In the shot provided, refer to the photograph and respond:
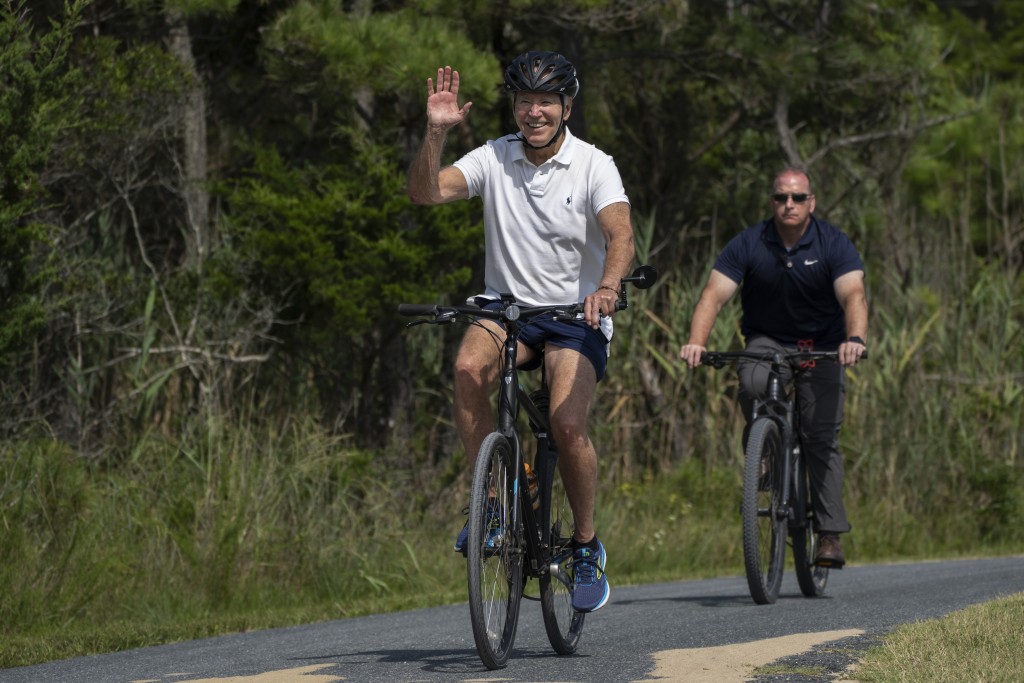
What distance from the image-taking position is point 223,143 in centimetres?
1488

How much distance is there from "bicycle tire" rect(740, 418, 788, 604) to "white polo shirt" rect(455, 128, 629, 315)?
2393mm

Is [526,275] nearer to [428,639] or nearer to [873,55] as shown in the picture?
[428,639]

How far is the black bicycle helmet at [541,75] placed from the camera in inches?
253

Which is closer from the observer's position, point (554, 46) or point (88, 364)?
point (88, 364)

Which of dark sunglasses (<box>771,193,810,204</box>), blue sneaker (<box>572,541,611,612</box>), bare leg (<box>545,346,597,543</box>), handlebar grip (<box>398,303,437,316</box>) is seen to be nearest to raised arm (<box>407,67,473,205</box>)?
handlebar grip (<box>398,303,437,316</box>)

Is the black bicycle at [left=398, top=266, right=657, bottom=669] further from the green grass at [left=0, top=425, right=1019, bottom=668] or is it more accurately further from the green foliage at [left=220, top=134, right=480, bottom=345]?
the green foliage at [left=220, top=134, right=480, bottom=345]

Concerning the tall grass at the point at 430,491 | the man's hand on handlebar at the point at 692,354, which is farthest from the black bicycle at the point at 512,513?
the tall grass at the point at 430,491

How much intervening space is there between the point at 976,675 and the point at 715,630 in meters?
1.95

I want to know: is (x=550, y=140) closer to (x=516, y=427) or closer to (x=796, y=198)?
(x=516, y=427)

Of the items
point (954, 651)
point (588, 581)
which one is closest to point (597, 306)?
point (588, 581)

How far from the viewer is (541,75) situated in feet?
21.1

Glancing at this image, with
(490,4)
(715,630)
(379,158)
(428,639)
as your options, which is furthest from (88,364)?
(715,630)

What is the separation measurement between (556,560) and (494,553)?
0.57 m

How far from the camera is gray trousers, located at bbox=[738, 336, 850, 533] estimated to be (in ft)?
30.0
